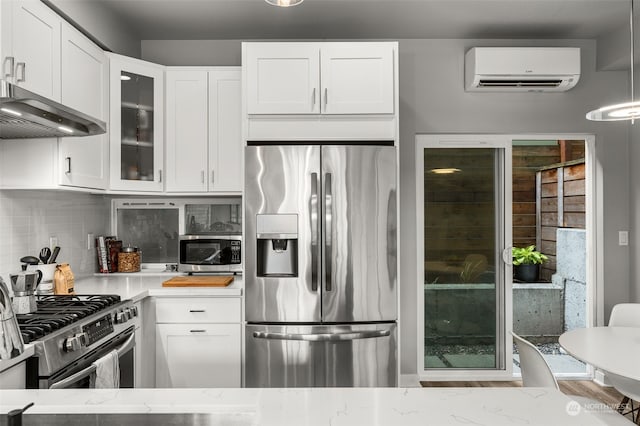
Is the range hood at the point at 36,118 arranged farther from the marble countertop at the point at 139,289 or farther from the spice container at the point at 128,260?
the spice container at the point at 128,260

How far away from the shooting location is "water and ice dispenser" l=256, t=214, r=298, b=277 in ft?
9.30

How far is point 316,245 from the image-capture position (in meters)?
2.83

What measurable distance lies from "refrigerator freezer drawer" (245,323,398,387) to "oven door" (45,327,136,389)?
0.67 metres

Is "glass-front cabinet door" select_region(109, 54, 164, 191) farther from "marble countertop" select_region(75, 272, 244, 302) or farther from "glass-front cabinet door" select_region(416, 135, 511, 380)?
"glass-front cabinet door" select_region(416, 135, 511, 380)

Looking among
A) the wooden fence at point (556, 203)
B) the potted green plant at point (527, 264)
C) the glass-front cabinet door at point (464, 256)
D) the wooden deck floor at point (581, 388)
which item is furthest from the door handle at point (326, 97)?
the potted green plant at point (527, 264)

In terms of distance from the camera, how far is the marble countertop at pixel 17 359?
1.61 meters

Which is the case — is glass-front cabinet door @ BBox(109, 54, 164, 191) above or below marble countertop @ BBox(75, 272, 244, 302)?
above

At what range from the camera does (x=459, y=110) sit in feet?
12.0

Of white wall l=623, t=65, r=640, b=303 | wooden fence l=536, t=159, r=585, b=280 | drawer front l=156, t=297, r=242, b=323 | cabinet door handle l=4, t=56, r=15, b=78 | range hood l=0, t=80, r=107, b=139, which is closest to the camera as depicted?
range hood l=0, t=80, r=107, b=139

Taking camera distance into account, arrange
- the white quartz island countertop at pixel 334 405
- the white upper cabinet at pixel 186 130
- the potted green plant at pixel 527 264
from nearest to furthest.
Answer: the white quartz island countertop at pixel 334 405
the white upper cabinet at pixel 186 130
the potted green plant at pixel 527 264

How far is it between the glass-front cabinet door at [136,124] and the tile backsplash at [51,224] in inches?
13.4

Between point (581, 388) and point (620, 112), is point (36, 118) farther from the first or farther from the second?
point (581, 388)

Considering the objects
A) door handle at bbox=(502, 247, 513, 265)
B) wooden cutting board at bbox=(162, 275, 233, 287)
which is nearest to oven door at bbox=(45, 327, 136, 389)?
wooden cutting board at bbox=(162, 275, 233, 287)

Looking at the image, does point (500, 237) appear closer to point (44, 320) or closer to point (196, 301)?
point (196, 301)
